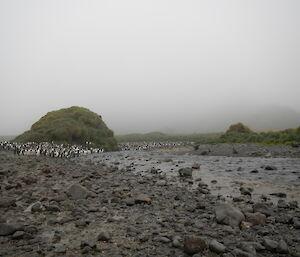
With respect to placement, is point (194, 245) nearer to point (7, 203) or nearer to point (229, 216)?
point (229, 216)

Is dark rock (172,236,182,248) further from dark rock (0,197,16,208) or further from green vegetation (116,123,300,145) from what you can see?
green vegetation (116,123,300,145)

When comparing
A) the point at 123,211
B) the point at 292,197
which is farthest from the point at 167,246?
the point at 292,197

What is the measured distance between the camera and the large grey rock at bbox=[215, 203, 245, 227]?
258 inches

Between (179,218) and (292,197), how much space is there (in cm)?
596

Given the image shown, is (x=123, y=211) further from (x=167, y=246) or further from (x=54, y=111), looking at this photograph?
(x=54, y=111)

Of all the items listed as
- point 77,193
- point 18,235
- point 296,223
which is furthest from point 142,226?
point 296,223

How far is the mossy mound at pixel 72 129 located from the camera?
55125 millimetres

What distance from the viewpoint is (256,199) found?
9617 mm

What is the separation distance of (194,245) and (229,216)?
2.16 meters

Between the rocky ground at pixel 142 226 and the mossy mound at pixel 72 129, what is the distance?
4762cm

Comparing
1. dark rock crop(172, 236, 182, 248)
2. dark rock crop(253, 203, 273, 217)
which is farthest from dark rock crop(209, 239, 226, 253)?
dark rock crop(253, 203, 273, 217)

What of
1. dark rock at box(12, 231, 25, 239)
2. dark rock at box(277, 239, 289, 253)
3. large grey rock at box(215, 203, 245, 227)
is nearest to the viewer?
dark rock at box(277, 239, 289, 253)

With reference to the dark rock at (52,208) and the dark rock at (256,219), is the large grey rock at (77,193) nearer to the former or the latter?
the dark rock at (52,208)

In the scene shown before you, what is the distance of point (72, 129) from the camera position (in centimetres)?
5612
